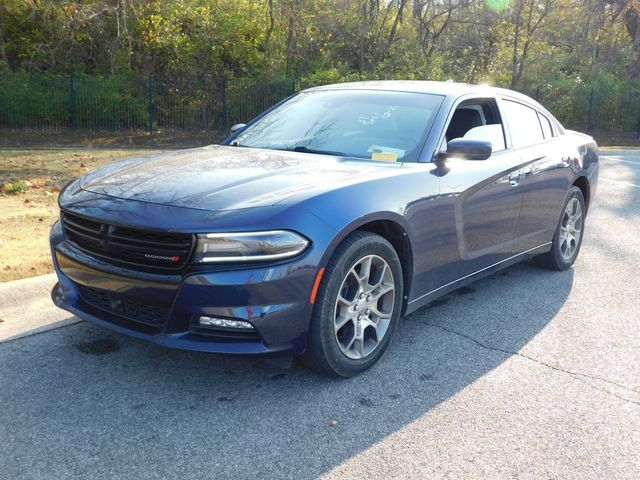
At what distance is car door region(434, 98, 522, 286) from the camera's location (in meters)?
4.08

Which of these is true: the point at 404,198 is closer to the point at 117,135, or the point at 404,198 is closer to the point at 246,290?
the point at 246,290

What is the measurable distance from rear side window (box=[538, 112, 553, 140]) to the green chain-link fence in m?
13.8

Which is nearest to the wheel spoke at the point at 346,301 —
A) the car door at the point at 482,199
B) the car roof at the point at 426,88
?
the car door at the point at 482,199

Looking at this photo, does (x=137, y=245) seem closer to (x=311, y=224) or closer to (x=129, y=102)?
(x=311, y=224)

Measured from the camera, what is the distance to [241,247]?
296 cm

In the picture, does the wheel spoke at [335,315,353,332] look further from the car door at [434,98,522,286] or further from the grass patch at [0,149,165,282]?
the grass patch at [0,149,165,282]

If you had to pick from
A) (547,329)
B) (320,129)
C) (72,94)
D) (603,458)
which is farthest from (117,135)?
(603,458)

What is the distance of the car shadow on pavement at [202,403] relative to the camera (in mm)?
2705

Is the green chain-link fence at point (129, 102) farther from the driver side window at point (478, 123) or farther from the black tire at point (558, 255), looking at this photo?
the driver side window at point (478, 123)

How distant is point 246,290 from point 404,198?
1192 mm

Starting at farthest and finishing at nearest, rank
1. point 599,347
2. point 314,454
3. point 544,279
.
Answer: point 544,279
point 599,347
point 314,454

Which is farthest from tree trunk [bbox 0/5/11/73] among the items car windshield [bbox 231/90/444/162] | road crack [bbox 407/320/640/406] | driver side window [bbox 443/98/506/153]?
road crack [bbox 407/320/640/406]

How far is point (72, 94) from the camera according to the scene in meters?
16.6

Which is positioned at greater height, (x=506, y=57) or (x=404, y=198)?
(x=506, y=57)
